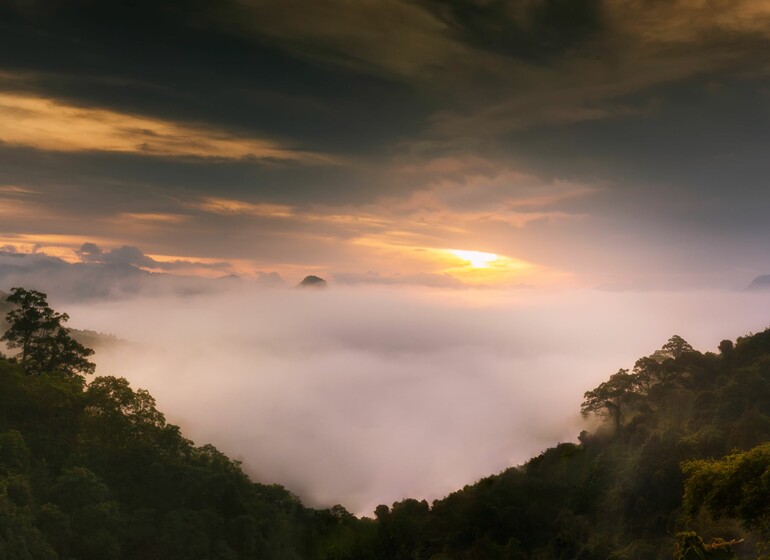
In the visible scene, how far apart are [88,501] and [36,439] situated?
392 inches

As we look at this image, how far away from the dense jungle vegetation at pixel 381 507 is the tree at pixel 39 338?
157 millimetres

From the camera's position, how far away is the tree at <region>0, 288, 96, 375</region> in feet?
194

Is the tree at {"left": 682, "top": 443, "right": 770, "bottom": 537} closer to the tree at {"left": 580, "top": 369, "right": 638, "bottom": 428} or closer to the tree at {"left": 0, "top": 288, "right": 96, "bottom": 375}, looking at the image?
the tree at {"left": 0, "top": 288, "right": 96, "bottom": 375}

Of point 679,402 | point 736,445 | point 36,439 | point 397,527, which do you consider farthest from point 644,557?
point 36,439

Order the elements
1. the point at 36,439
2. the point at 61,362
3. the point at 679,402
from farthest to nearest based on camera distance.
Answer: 1. the point at 679,402
2. the point at 61,362
3. the point at 36,439

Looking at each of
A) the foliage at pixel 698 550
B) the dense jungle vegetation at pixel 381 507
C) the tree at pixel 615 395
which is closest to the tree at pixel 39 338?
the dense jungle vegetation at pixel 381 507

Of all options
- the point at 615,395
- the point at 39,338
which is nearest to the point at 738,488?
the point at 39,338

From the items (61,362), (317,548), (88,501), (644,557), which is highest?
(61,362)

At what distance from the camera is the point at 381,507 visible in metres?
80.1

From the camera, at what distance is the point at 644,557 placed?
5156cm

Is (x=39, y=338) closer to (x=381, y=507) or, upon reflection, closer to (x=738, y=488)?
(x=381, y=507)

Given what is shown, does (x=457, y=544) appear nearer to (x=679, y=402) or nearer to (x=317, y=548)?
Result: (x=317, y=548)

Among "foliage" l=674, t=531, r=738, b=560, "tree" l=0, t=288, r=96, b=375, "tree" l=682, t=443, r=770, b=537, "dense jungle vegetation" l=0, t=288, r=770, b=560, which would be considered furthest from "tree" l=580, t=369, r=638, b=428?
"foliage" l=674, t=531, r=738, b=560

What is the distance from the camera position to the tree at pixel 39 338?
5928 centimetres
